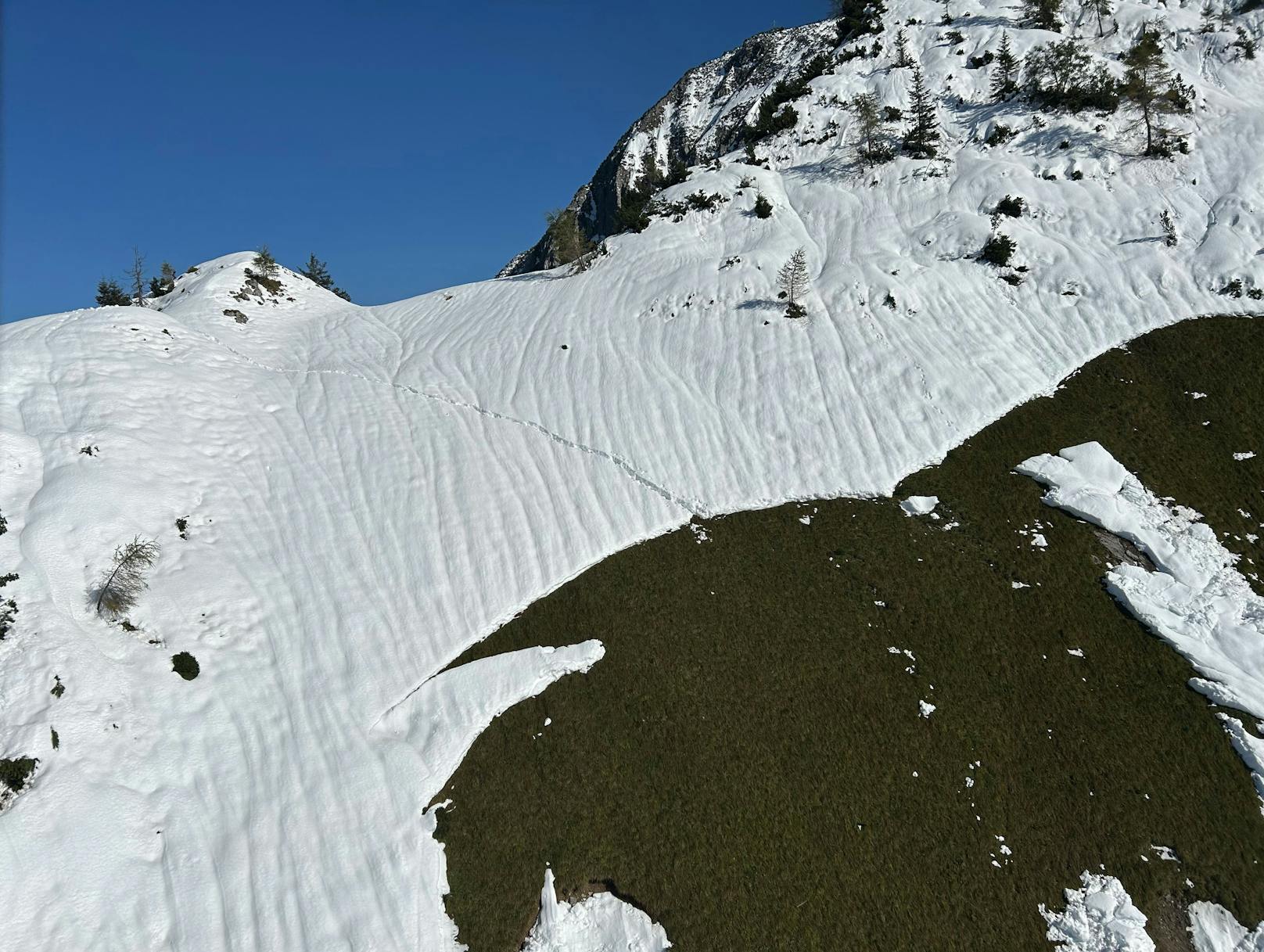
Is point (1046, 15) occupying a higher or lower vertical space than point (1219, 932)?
higher

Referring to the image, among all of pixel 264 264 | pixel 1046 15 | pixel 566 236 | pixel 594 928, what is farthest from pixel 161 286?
pixel 1046 15

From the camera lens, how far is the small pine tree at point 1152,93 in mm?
47500

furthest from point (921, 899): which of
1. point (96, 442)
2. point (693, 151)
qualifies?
point (693, 151)

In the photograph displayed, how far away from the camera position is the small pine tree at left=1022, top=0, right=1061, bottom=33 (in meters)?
62.7

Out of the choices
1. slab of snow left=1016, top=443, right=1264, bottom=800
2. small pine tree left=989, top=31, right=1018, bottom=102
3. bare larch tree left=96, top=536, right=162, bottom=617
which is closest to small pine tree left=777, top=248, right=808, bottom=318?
slab of snow left=1016, top=443, right=1264, bottom=800

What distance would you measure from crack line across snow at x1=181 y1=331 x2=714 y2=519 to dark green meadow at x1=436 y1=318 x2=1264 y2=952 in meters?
2.19

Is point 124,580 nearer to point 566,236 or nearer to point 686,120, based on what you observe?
point 566,236

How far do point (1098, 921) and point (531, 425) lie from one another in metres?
33.2

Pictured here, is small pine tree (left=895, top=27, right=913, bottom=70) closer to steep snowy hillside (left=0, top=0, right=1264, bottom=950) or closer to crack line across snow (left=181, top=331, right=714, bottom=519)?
steep snowy hillside (left=0, top=0, right=1264, bottom=950)

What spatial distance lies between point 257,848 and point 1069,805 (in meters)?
26.8

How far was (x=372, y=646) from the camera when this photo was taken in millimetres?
27188

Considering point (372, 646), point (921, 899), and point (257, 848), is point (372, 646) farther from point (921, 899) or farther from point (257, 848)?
point (921, 899)

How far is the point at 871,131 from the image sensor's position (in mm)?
59000

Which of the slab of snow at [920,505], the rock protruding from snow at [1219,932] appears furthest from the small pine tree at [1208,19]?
the rock protruding from snow at [1219,932]
